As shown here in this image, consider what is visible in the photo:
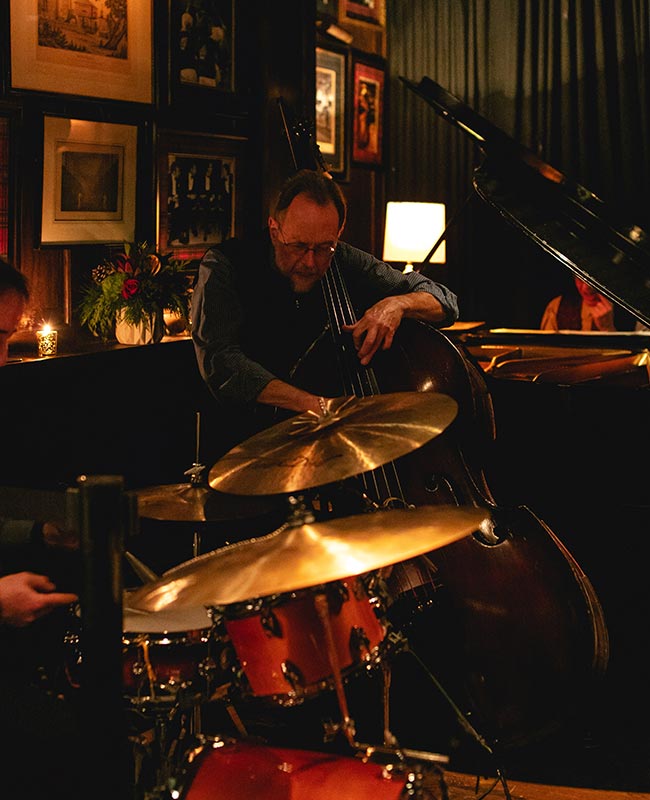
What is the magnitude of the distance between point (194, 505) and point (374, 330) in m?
0.60

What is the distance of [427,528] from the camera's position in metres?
1.38

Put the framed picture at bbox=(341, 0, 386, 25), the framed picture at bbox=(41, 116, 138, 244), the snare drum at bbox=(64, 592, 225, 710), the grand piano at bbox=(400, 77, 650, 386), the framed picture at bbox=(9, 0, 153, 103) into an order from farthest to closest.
Result: the framed picture at bbox=(341, 0, 386, 25), the framed picture at bbox=(41, 116, 138, 244), the framed picture at bbox=(9, 0, 153, 103), the grand piano at bbox=(400, 77, 650, 386), the snare drum at bbox=(64, 592, 225, 710)

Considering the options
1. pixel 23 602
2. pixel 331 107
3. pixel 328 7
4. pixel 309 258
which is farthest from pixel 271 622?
pixel 328 7

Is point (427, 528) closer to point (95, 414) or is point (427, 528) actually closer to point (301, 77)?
point (95, 414)

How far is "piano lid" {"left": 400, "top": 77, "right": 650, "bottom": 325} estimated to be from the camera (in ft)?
9.04

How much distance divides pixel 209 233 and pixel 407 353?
1.50 m

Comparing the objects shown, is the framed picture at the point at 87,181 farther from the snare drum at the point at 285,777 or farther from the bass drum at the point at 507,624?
the snare drum at the point at 285,777

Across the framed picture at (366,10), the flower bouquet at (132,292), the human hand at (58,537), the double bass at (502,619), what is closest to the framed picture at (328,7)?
the framed picture at (366,10)

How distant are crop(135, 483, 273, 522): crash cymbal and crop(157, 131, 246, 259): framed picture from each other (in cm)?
150

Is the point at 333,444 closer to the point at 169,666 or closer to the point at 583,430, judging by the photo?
the point at 169,666

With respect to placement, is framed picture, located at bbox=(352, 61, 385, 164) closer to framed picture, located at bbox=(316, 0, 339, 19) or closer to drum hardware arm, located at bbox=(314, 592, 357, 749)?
framed picture, located at bbox=(316, 0, 339, 19)

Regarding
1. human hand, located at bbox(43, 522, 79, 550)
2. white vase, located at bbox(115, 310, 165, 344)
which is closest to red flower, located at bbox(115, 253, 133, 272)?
white vase, located at bbox(115, 310, 165, 344)

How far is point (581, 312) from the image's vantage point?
17.5 ft

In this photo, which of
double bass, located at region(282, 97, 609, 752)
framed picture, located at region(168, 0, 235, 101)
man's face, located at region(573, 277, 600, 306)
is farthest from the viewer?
man's face, located at region(573, 277, 600, 306)
